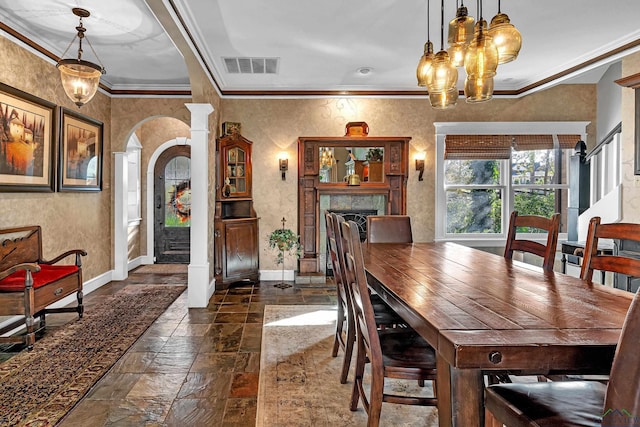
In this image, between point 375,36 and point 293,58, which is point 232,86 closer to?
point 293,58

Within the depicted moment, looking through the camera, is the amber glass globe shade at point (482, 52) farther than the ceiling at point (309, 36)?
No

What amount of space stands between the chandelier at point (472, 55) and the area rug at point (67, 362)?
2.81 m

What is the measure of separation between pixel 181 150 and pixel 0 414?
5516 millimetres

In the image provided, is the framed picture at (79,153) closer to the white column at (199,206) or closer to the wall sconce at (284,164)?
the white column at (199,206)

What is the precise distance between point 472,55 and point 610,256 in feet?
3.87

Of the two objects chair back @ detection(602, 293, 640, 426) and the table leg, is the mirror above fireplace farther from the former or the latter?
chair back @ detection(602, 293, 640, 426)

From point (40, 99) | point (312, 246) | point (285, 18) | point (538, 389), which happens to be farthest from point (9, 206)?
point (538, 389)

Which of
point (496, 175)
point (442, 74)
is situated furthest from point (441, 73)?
point (496, 175)

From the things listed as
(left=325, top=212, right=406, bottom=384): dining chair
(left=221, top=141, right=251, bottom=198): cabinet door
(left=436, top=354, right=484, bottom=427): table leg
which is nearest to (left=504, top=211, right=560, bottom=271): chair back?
(left=325, top=212, right=406, bottom=384): dining chair

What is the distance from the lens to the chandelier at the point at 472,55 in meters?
2.05

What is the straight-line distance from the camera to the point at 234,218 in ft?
18.1

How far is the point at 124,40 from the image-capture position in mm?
3924

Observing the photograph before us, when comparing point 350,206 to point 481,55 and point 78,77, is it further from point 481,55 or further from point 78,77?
point 481,55

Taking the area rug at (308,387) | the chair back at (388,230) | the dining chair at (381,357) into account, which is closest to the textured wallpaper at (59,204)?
the area rug at (308,387)
